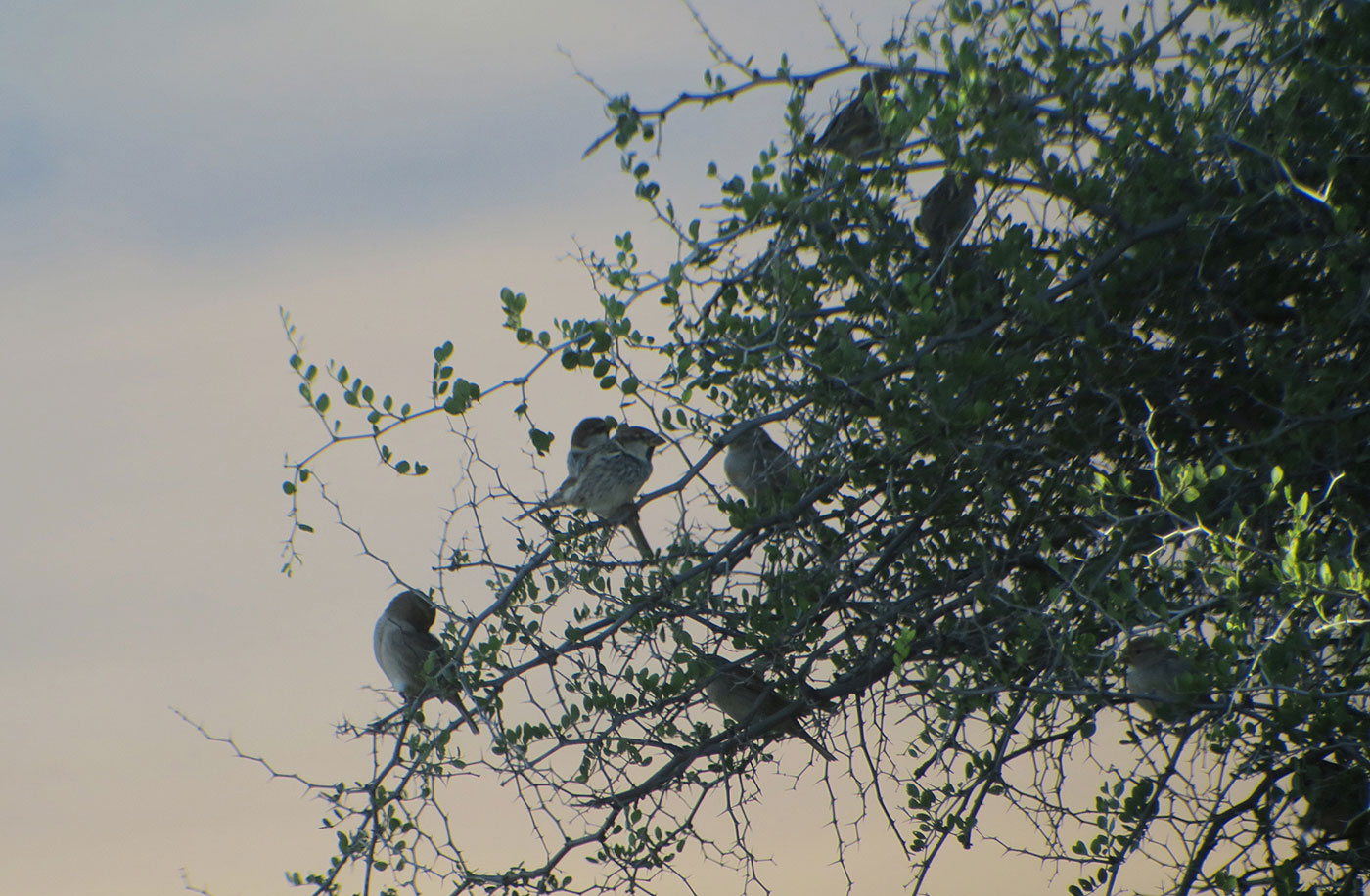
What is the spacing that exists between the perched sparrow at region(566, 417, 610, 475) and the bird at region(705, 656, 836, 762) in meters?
1.25

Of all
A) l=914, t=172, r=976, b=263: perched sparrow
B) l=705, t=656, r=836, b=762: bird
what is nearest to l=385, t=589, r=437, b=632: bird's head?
l=705, t=656, r=836, b=762: bird

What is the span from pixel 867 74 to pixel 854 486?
185 cm

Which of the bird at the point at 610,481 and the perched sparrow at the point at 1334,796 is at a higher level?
the bird at the point at 610,481

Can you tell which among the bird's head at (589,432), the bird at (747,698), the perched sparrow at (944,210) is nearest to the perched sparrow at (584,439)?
the bird's head at (589,432)

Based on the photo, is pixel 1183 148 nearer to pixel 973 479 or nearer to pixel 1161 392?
pixel 1161 392

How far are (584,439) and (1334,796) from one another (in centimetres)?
388

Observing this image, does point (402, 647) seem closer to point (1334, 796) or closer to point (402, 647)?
point (402, 647)

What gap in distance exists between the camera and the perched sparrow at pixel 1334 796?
16.5ft

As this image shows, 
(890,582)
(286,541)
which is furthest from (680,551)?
(286,541)

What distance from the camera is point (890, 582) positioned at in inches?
219

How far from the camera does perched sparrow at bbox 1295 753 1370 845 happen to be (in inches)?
198

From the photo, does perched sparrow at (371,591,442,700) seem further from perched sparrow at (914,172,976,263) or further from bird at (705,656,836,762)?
perched sparrow at (914,172,976,263)

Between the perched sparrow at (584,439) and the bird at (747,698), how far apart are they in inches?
49.2

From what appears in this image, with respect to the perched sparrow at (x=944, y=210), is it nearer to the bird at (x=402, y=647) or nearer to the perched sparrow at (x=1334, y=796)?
the perched sparrow at (x=1334, y=796)
